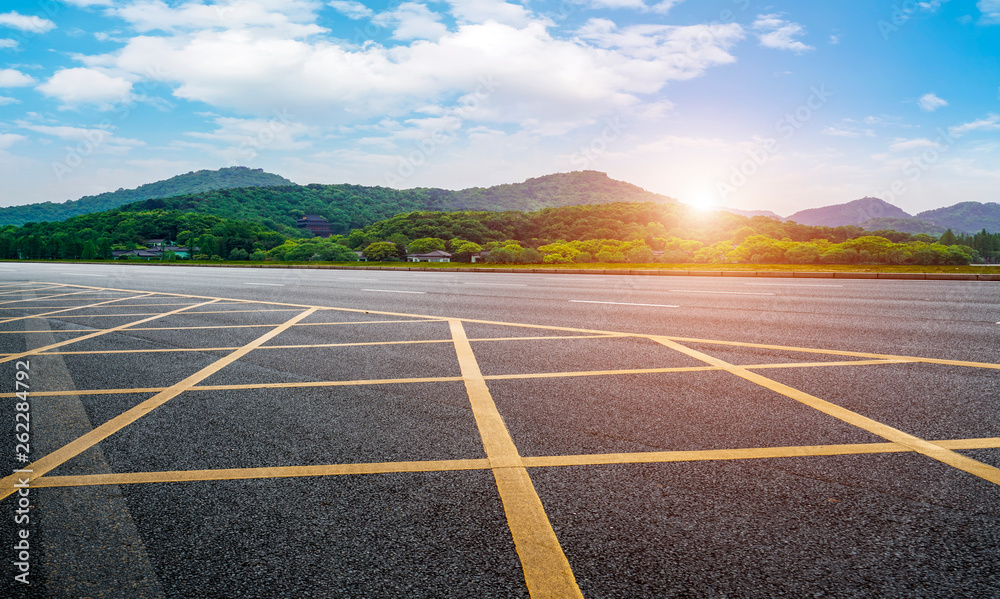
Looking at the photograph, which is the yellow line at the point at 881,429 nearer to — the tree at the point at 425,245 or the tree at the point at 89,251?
the tree at the point at 425,245

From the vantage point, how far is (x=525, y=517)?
2.41m

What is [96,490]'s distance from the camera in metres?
2.71

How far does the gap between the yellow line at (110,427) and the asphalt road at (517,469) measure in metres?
0.03

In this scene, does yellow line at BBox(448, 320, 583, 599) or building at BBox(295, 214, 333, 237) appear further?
building at BBox(295, 214, 333, 237)

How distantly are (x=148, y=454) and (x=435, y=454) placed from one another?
5.57 ft

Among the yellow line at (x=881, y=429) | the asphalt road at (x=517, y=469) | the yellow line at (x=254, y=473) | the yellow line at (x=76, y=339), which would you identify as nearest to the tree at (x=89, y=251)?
the yellow line at (x=76, y=339)

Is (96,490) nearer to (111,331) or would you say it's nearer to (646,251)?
(111,331)

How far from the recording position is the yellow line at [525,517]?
1966mm

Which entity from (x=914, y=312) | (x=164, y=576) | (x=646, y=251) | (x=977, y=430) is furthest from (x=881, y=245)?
(x=164, y=576)

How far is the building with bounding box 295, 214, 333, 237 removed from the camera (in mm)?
104750

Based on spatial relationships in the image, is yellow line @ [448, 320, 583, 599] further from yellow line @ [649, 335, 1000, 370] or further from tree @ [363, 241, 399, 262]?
tree @ [363, 241, 399, 262]

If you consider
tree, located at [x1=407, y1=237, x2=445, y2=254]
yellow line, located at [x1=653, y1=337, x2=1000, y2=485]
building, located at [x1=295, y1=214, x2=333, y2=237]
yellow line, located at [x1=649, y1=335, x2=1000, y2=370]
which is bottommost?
yellow line, located at [x1=653, y1=337, x2=1000, y2=485]

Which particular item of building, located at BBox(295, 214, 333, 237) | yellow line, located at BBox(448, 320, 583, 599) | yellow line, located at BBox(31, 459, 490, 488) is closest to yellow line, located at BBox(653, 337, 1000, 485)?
yellow line, located at BBox(448, 320, 583, 599)

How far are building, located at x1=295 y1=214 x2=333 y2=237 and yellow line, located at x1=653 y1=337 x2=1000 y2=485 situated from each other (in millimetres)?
104997
